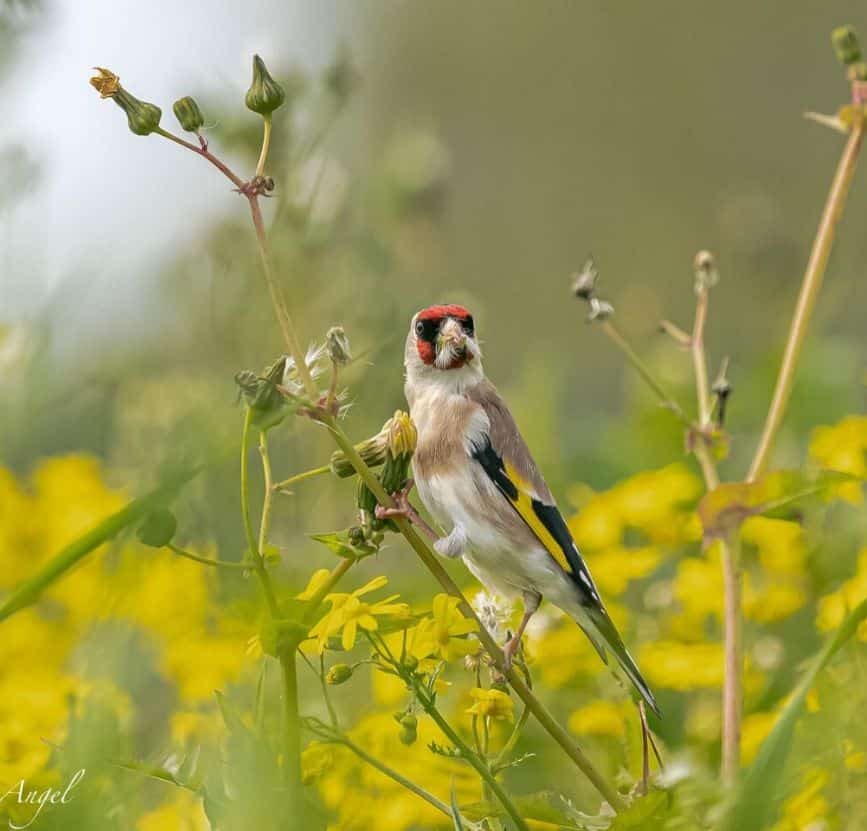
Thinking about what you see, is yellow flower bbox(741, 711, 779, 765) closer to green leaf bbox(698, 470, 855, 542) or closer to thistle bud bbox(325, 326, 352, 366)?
green leaf bbox(698, 470, 855, 542)

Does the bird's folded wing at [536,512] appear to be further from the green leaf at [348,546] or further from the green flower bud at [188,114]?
the green flower bud at [188,114]

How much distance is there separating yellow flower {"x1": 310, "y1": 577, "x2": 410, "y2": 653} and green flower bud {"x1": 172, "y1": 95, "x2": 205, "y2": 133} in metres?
0.32

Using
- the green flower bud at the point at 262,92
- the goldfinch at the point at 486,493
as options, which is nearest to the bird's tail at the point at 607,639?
the goldfinch at the point at 486,493

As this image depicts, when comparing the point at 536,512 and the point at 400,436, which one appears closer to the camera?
the point at 400,436

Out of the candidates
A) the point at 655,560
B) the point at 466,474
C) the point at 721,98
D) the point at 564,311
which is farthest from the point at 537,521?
the point at 721,98

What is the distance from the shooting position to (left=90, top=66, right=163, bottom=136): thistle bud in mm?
937

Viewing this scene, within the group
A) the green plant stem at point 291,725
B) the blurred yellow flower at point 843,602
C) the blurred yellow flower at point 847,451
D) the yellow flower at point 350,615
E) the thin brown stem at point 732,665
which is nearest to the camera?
the green plant stem at point 291,725

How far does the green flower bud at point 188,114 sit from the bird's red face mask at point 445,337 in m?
0.55

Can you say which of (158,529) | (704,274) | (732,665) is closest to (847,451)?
(704,274)

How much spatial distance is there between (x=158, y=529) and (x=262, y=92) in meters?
0.31

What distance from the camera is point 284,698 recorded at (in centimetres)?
89

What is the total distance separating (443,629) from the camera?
0.98 meters

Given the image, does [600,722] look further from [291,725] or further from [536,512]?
[291,725]

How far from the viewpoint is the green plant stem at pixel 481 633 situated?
0.90 m
